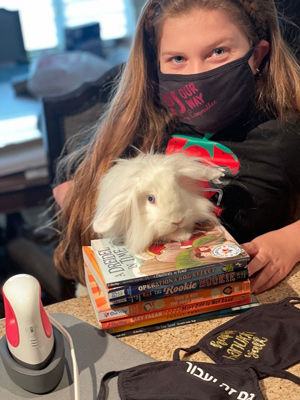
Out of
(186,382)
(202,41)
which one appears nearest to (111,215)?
(186,382)

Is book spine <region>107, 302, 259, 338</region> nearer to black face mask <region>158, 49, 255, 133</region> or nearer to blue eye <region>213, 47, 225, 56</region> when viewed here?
black face mask <region>158, 49, 255, 133</region>

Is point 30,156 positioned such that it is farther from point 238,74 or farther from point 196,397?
point 196,397

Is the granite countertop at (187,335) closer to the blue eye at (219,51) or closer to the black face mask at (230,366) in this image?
the black face mask at (230,366)

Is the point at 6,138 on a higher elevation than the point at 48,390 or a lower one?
lower

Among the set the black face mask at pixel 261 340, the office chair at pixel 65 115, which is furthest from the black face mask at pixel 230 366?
the office chair at pixel 65 115

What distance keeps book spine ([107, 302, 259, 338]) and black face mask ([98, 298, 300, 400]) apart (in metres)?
0.03

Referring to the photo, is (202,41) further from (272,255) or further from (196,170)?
(272,255)

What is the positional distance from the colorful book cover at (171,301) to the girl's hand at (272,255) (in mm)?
98

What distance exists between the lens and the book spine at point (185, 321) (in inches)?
40.6

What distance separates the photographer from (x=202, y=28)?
3.80ft

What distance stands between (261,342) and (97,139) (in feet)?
2.16

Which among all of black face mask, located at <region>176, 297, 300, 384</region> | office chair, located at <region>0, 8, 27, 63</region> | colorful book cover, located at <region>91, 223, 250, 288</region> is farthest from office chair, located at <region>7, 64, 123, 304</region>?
office chair, located at <region>0, 8, 27, 63</region>

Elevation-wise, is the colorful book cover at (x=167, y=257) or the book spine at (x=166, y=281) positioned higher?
the colorful book cover at (x=167, y=257)

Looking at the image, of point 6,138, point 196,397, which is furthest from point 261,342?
point 6,138
